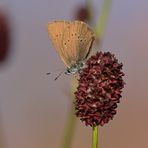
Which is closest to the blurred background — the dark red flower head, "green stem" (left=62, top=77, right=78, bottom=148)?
"green stem" (left=62, top=77, right=78, bottom=148)

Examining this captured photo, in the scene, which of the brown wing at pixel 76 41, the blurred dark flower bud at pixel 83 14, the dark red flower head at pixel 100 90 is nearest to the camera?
the dark red flower head at pixel 100 90

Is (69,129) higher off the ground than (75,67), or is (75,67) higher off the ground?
(75,67)

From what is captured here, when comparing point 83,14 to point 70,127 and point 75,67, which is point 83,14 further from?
point 75,67

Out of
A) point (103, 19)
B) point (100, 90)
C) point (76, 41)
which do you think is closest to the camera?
point (100, 90)

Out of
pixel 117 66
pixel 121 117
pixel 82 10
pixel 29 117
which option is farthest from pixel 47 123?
pixel 117 66

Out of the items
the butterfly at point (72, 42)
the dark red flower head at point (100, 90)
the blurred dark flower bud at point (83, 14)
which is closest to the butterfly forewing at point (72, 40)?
the butterfly at point (72, 42)

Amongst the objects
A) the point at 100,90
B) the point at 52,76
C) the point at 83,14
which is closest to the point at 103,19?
the point at 83,14

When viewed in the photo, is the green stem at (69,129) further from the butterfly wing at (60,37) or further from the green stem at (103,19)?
the butterfly wing at (60,37)
